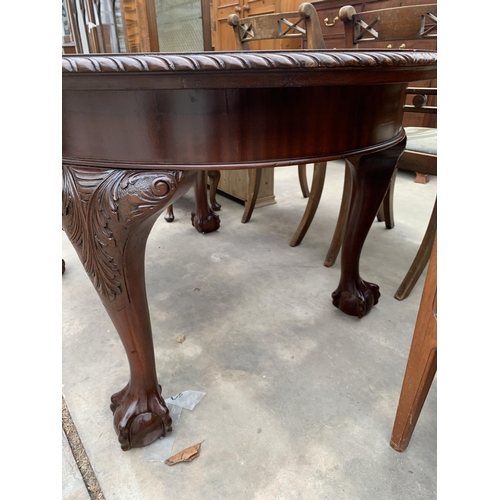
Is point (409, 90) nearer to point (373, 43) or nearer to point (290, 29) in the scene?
point (290, 29)

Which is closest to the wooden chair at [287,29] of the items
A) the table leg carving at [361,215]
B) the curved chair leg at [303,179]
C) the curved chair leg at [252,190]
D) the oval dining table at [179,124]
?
the curved chair leg at [252,190]

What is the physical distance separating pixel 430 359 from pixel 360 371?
0.37 metres

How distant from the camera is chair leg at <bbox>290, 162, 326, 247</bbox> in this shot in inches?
65.0

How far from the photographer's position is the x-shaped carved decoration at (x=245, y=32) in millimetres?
1833

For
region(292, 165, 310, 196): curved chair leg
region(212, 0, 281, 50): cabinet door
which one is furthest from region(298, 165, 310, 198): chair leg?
region(212, 0, 281, 50): cabinet door

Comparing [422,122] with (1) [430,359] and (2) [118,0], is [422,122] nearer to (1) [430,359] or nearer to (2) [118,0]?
(2) [118,0]

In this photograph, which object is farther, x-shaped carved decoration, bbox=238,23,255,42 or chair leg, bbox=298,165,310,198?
chair leg, bbox=298,165,310,198

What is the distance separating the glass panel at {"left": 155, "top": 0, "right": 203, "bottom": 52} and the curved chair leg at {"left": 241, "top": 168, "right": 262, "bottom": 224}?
1.04 metres

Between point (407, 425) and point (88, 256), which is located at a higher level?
point (88, 256)

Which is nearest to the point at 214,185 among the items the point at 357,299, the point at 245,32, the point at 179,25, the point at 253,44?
the point at 245,32

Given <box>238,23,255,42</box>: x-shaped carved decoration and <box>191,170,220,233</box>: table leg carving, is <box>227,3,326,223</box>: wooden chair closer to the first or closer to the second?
<box>238,23,255,42</box>: x-shaped carved decoration

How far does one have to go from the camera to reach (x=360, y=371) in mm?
1064

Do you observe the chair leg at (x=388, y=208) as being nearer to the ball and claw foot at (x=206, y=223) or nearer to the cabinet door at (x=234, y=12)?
the ball and claw foot at (x=206, y=223)
